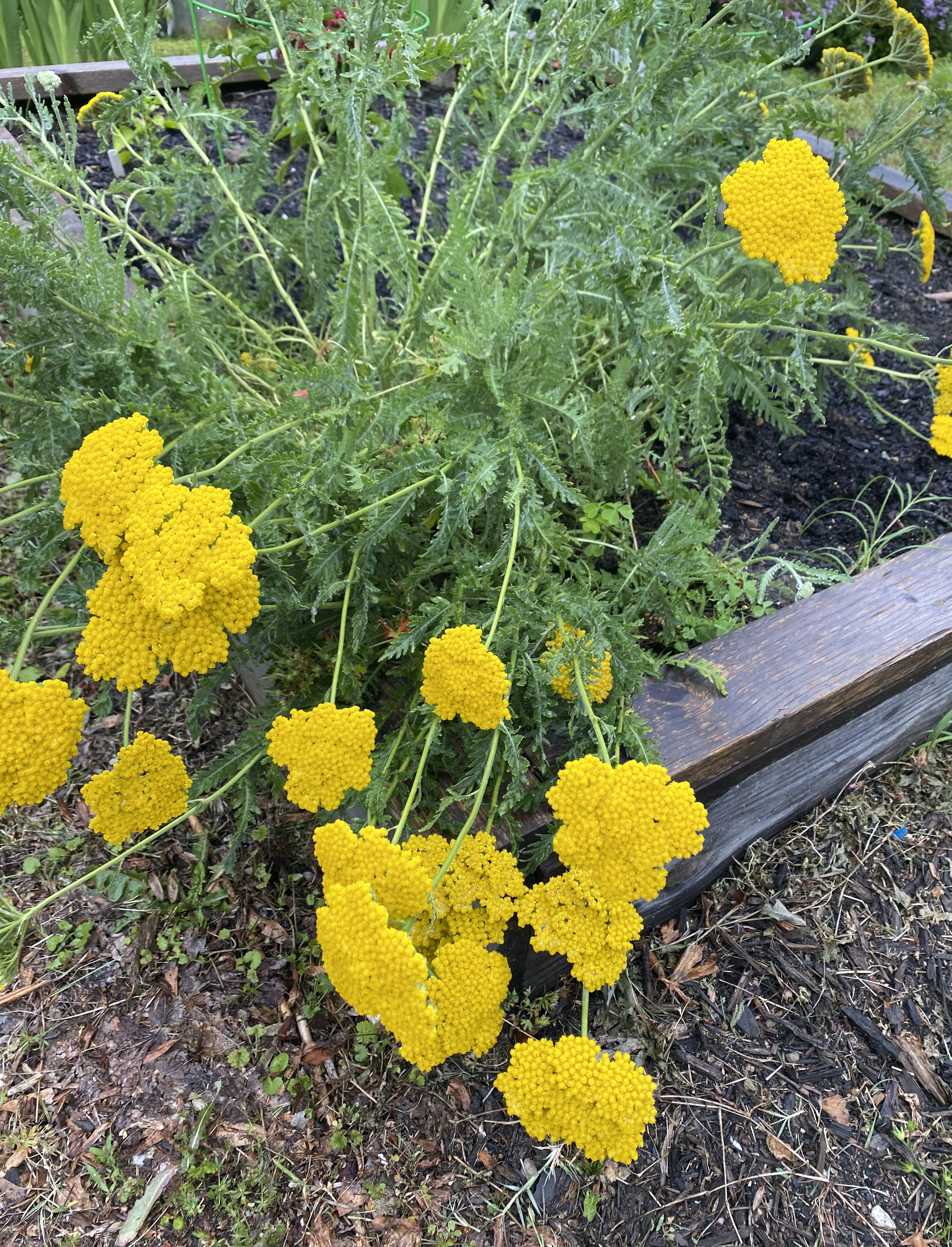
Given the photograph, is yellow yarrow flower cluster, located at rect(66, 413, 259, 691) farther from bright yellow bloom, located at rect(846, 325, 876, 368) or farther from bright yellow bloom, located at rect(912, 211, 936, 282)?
bright yellow bloom, located at rect(912, 211, 936, 282)

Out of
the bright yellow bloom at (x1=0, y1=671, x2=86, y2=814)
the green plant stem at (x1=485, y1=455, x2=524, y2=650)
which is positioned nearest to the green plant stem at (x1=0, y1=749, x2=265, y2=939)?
the bright yellow bloom at (x1=0, y1=671, x2=86, y2=814)

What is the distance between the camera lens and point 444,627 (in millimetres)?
1454

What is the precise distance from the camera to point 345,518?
1.32 m

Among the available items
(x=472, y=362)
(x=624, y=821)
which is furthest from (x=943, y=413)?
(x=624, y=821)

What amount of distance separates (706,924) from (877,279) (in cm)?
254

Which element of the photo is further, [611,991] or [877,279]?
[877,279]

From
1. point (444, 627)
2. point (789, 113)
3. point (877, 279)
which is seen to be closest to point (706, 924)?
point (444, 627)

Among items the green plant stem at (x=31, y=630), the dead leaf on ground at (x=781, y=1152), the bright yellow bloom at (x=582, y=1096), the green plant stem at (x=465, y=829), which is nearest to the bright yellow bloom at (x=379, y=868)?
the green plant stem at (x=465, y=829)

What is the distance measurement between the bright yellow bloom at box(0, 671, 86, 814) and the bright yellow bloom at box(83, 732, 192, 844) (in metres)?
0.10

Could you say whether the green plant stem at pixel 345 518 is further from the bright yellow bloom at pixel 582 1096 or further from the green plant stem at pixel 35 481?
the bright yellow bloom at pixel 582 1096

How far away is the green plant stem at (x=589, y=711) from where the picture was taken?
1228mm

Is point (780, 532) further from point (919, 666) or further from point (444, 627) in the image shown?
point (444, 627)

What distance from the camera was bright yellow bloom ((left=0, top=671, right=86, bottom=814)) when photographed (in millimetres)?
1196

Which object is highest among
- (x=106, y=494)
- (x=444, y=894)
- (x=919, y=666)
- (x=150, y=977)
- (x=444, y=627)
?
(x=106, y=494)
